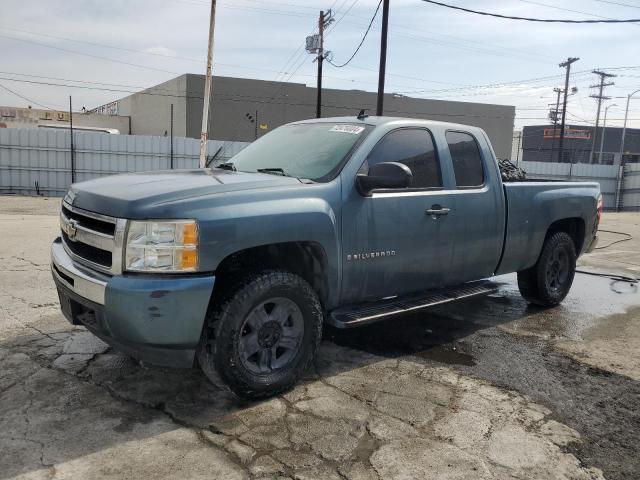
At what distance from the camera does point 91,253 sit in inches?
132

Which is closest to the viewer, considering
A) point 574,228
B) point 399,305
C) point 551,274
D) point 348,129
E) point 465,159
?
point 399,305

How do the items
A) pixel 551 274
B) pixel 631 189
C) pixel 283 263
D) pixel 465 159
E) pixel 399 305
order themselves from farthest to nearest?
pixel 631 189 → pixel 551 274 → pixel 465 159 → pixel 399 305 → pixel 283 263

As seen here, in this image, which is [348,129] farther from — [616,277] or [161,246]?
[616,277]

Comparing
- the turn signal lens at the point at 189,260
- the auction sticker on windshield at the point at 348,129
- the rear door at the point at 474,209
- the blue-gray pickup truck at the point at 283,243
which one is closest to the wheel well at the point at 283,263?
the blue-gray pickup truck at the point at 283,243

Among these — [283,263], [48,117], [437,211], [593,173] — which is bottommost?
[283,263]

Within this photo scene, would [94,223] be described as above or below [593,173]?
below

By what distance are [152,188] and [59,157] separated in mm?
22071

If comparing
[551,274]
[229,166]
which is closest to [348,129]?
[229,166]

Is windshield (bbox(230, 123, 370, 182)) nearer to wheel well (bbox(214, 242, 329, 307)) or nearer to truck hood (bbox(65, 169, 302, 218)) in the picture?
truck hood (bbox(65, 169, 302, 218))

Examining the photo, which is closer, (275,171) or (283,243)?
(283,243)

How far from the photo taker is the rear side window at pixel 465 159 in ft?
15.7

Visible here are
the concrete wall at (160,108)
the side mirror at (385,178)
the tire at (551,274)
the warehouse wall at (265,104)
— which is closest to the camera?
the side mirror at (385,178)

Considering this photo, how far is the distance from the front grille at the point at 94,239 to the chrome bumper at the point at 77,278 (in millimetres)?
51

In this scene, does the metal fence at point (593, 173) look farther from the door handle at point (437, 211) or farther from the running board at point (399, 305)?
the door handle at point (437, 211)
